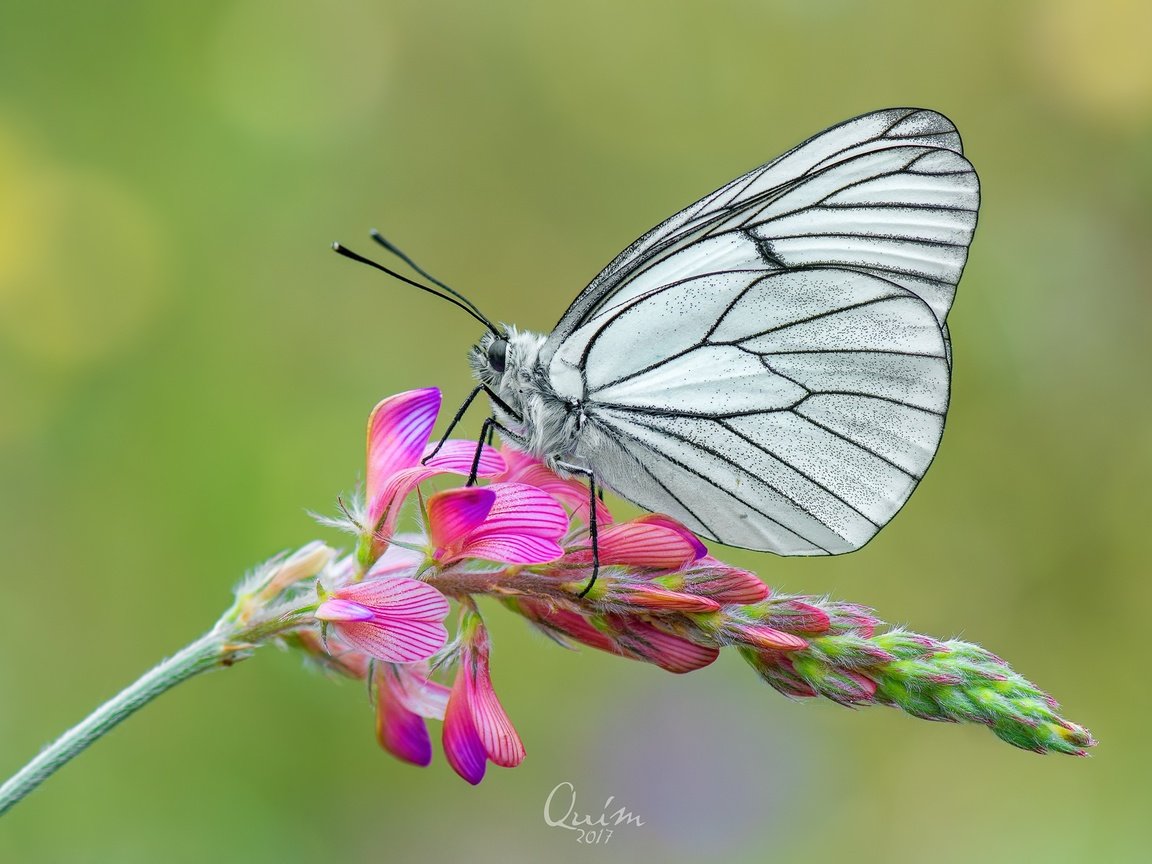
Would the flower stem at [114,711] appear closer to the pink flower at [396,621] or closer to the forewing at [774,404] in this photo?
the pink flower at [396,621]

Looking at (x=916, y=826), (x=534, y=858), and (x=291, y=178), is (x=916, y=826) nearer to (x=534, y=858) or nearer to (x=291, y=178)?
(x=534, y=858)

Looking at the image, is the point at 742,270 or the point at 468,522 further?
the point at 742,270

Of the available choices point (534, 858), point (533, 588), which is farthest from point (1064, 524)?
point (533, 588)

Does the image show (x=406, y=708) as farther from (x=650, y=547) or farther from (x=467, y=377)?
(x=467, y=377)

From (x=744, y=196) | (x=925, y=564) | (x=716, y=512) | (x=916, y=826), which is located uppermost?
(x=744, y=196)

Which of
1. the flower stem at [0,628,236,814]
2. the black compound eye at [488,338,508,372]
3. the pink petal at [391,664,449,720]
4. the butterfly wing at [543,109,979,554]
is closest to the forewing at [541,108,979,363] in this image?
the butterfly wing at [543,109,979,554]

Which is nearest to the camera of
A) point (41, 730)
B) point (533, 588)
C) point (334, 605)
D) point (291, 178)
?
point (334, 605)
